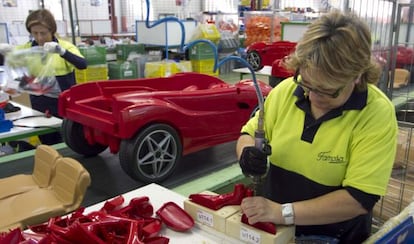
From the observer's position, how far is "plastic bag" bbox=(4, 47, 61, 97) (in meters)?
2.93

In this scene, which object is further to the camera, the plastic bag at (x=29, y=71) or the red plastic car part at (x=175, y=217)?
the plastic bag at (x=29, y=71)

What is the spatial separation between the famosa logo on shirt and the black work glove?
7.1 inches

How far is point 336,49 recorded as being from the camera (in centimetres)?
116

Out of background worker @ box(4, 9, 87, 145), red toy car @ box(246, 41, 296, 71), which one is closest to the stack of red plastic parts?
background worker @ box(4, 9, 87, 145)

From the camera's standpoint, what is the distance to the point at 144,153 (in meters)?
2.75

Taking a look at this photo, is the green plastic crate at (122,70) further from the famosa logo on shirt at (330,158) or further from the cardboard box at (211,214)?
the famosa logo on shirt at (330,158)

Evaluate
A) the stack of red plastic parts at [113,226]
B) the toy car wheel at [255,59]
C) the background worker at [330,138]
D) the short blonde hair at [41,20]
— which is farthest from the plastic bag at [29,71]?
the toy car wheel at [255,59]

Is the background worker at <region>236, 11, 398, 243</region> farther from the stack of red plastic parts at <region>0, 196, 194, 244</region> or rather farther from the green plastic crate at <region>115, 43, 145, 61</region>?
the green plastic crate at <region>115, 43, 145, 61</region>

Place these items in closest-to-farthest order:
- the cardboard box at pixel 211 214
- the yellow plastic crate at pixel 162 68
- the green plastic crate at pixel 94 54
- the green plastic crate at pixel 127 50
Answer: the cardboard box at pixel 211 214 → the yellow plastic crate at pixel 162 68 → the green plastic crate at pixel 94 54 → the green plastic crate at pixel 127 50

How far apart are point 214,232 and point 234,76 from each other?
18.7 ft

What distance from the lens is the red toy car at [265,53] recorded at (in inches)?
190

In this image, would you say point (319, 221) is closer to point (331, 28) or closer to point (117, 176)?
point (331, 28)

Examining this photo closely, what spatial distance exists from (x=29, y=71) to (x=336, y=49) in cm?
243

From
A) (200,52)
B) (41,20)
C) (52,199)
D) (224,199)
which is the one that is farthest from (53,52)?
(200,52)
